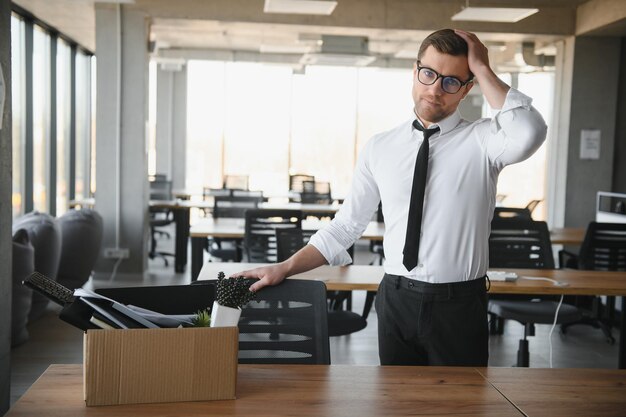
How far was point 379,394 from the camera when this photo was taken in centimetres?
172

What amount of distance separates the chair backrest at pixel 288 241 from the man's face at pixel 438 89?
2248 mm

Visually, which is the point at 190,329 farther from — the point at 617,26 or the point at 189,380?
the point at 617,26

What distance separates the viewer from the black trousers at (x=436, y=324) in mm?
2152

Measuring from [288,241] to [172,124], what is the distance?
33.2 ft

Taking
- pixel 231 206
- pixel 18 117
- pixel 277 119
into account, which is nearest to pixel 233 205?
pixel 231 206

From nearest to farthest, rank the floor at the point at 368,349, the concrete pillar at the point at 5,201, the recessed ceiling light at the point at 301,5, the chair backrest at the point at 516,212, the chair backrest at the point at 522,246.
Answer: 1. the concrete pillar at the point at 5,201
2. the chair backrest at the point at 522,246
3. the floor at the point at 368,349
4. the chair backrest at the point at 516,212
5. the recessed ceiling light at the point at 301,5

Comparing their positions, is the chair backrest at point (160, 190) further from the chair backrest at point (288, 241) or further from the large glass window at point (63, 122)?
the chair backrest at point (288, 241)

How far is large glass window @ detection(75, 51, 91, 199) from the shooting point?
11.5 meters

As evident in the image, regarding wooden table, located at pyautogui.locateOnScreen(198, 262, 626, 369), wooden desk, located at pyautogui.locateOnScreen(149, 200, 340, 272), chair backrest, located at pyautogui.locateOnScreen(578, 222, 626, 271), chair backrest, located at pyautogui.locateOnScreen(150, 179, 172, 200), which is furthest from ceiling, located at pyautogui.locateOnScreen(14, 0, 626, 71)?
wooden table, located at pyautogui.locateOnScreen(198, 262, 626, 369)

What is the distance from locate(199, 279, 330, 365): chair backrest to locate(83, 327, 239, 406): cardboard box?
1.90ft

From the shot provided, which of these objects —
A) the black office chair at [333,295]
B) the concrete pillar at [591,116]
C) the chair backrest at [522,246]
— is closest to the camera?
the black office chair at [333,295]

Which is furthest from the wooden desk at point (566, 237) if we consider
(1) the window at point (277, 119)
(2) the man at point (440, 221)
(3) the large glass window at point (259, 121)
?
(3) the large glass window at point (259, 121)

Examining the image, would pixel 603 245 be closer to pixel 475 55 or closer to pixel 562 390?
pixel 475 55

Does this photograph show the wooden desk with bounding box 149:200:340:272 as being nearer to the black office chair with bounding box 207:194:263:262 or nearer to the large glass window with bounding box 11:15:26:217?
the black office chair with bounding box 207:194:263:262
